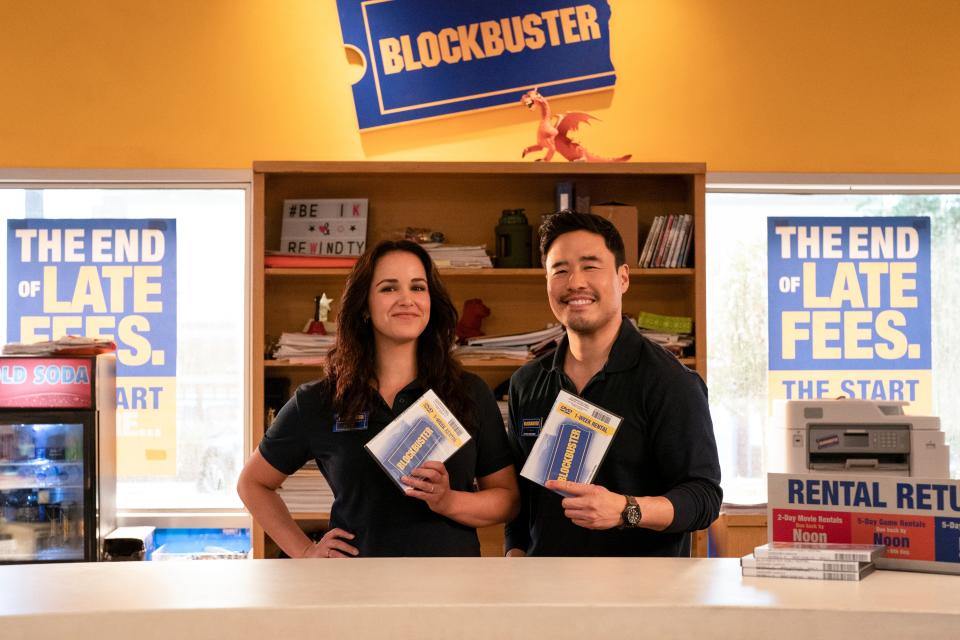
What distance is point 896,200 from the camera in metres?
4.59

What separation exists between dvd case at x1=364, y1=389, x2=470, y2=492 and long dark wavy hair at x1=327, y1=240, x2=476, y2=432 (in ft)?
0.58

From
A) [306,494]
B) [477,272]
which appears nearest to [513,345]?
[477,272]

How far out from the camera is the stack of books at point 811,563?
1492mm

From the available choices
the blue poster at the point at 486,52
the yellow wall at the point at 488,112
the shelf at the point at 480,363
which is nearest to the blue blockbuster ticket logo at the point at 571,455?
the shelf at the point at 480,363

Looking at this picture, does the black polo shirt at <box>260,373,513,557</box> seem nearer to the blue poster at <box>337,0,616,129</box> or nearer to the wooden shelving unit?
the wooden shelving unit

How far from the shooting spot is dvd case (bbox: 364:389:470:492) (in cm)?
205

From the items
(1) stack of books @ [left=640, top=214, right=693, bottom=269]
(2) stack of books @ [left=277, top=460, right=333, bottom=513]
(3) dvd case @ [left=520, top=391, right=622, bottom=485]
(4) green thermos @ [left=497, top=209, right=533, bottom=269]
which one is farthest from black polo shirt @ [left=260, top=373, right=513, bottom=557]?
(1) stack of books @ [left=640, top=214, right=693, bottom=269]

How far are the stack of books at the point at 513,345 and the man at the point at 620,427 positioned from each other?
1.57m

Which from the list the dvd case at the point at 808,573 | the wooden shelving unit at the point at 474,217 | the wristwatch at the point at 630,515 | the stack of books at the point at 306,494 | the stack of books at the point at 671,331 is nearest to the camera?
the dvd case at the point at 808,573

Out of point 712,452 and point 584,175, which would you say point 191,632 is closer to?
point 712,452

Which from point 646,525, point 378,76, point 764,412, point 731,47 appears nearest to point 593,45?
point 731,47

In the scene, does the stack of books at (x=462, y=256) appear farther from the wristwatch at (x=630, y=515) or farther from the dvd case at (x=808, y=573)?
the dvd case at (x=808, y=573)

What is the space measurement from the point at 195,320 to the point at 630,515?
9.98 ft

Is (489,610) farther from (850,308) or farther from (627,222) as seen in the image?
(850,308)
